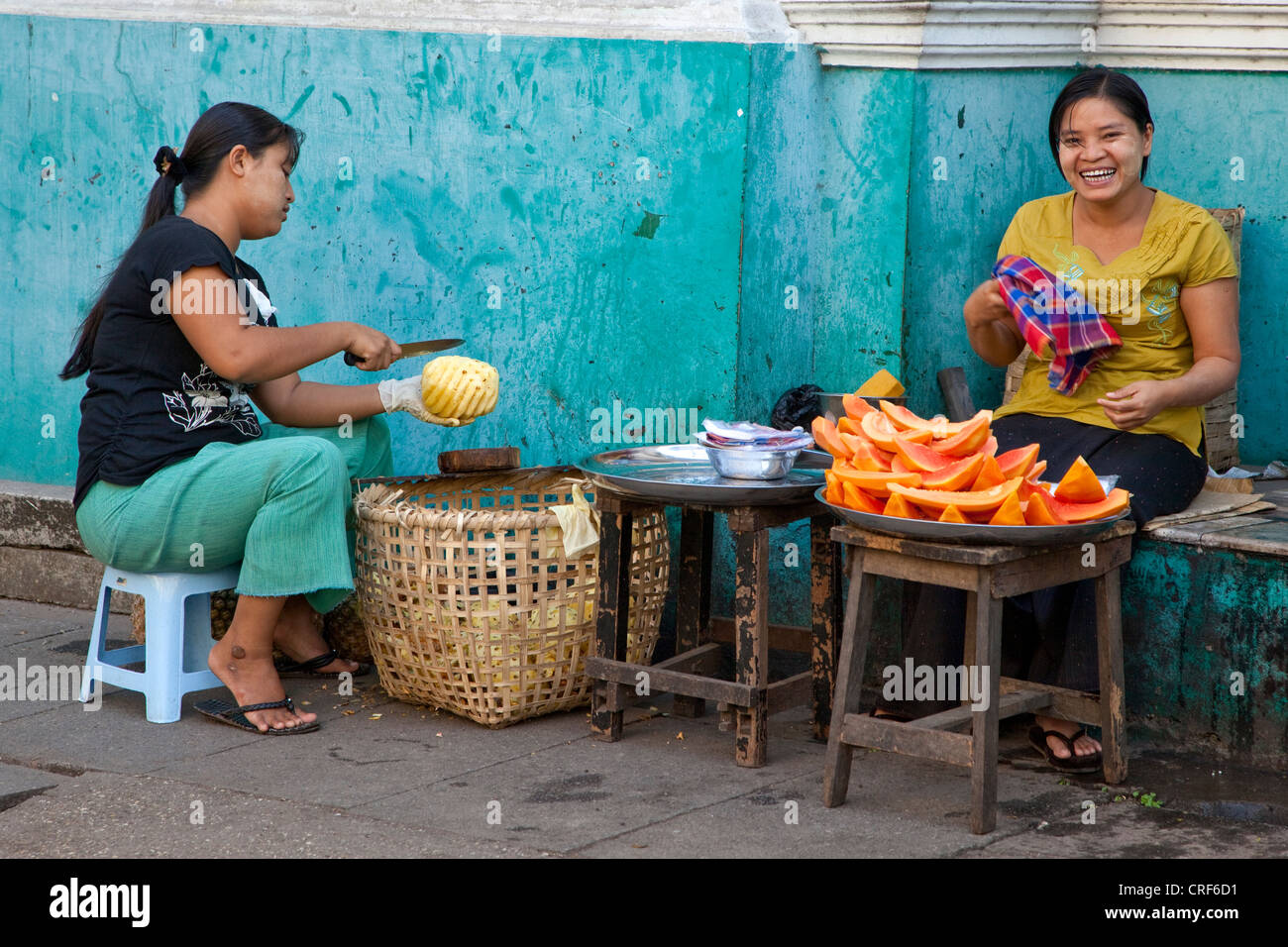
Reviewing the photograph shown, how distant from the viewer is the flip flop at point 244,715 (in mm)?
3852

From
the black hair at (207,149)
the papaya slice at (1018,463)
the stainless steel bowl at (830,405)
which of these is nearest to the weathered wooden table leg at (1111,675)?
the papaya slice at (1018,463)

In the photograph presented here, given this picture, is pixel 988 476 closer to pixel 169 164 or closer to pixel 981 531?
pixel 981 531

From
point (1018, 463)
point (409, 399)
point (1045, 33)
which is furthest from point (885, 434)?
point (1045, 33)

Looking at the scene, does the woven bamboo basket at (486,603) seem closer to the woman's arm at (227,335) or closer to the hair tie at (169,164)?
the woman's arm at (227,335)

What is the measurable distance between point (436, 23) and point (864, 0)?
52.0 inches

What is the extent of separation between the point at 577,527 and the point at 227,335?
992mm

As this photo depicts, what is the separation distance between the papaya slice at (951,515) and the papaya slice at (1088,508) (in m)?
0.24

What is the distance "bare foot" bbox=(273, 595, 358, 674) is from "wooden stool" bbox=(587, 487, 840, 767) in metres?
0.96

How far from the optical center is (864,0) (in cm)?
417

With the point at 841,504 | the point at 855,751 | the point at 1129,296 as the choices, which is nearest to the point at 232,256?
the point at 841,504

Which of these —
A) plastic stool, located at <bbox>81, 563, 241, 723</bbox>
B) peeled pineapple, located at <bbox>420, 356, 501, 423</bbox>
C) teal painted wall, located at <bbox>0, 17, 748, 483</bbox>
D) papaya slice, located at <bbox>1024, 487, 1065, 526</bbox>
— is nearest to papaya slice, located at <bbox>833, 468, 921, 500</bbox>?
papaya slice, located at <bbox>1024, 487, 1065, 526</bbox>

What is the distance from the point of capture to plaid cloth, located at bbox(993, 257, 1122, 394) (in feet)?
12.6

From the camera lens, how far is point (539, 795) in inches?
134

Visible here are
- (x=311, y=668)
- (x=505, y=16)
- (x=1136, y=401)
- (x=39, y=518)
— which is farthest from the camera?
(x=39, y=518)
